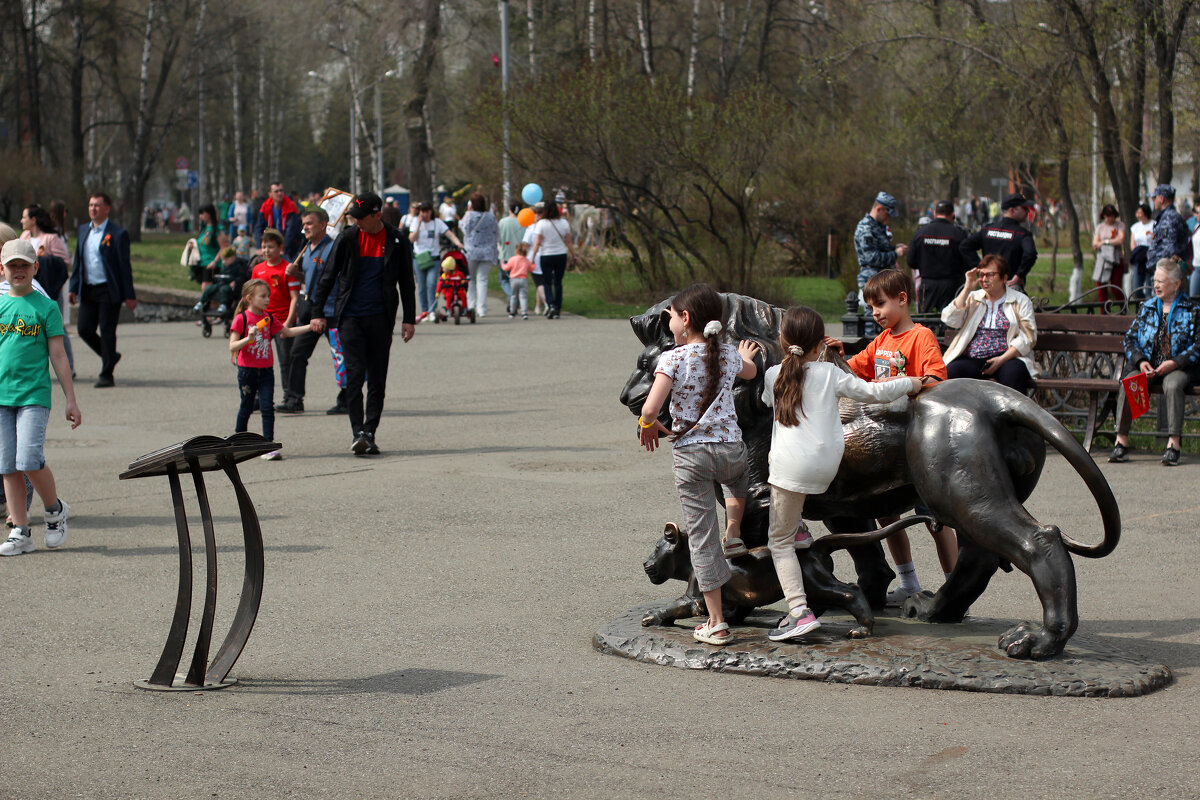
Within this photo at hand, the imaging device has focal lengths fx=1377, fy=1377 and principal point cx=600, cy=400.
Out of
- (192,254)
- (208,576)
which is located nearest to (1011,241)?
(208,576)

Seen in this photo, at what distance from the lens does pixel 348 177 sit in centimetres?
9581

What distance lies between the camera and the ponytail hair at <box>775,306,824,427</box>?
17.3 feet

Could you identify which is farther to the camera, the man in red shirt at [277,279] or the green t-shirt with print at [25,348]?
the man in red shirt at [277,279]

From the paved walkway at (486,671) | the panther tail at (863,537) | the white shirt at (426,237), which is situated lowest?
the paved walkway at (486,671)

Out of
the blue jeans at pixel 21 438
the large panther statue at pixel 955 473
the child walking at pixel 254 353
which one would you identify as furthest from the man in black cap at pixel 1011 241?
the blue jeans at pixel 21 438

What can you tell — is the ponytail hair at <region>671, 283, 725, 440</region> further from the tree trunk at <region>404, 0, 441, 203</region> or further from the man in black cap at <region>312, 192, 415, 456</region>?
the tree trunk at <region>404, 0, 441, 203</region>

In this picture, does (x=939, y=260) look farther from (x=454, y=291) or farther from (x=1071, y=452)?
(x=1071, y=452)

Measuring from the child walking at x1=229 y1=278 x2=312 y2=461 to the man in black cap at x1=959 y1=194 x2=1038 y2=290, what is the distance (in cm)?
767

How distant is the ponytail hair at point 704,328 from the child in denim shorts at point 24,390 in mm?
3991

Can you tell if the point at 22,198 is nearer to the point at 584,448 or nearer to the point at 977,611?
the point at 584,448

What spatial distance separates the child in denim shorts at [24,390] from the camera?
7.68 meters

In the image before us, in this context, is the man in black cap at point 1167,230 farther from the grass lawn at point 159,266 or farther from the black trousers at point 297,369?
the grass lawn at point 159,266

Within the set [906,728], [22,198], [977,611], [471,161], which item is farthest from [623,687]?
[22,198]

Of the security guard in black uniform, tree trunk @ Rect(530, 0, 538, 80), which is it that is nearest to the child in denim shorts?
the security guard in black uniform
